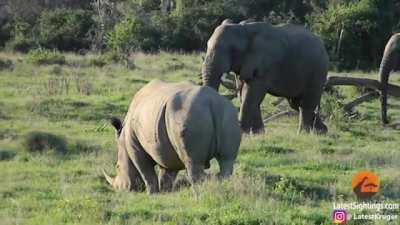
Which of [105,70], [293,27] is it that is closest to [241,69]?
[293,27]

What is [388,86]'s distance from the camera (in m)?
18.1

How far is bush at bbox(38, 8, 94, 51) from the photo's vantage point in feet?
132

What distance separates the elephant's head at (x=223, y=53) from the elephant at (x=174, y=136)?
3.69 metres

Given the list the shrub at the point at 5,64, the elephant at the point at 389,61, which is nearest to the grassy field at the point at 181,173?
the elephant at the point at 389,61

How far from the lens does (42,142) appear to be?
14438 mm

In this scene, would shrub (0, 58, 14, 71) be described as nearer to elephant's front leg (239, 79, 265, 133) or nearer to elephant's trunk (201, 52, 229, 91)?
elephant's front leg (239, 79, 265, 133)

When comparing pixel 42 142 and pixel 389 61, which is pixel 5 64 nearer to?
pixel 42 142

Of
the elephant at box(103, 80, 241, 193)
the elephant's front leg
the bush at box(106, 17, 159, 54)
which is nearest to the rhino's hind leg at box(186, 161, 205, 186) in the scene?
the elephant at box(103, 80, 241, 193)

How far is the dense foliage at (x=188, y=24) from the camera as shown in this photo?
118ft

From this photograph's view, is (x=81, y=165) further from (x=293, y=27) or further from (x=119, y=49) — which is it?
(x=119, y=49)

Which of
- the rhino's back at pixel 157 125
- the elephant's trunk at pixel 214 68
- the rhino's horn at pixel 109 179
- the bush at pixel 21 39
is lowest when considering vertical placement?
the bush at pixel 21 39

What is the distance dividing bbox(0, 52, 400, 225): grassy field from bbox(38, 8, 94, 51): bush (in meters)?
16.5

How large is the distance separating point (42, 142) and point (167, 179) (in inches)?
159

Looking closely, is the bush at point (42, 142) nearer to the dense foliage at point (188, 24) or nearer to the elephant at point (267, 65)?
the elephant at point (267, 65)
